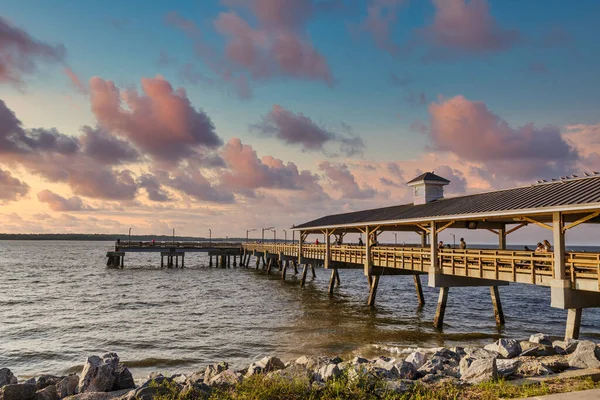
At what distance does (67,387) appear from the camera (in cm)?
1127

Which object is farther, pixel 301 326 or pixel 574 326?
pixel 301 326

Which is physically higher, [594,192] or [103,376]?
[594,192]

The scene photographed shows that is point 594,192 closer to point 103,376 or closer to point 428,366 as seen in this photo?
point 428,366

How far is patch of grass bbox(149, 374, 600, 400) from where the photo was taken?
8.04 metres

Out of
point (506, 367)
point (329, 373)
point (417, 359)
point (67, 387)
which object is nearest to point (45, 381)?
point (67, 387)

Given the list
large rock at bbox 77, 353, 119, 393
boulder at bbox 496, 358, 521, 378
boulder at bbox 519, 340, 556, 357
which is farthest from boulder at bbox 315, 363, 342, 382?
boulder at bbox 519, 340, 556, 357

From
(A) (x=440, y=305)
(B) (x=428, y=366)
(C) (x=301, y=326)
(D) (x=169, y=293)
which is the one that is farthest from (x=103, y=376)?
(D) (x=169, y=293)

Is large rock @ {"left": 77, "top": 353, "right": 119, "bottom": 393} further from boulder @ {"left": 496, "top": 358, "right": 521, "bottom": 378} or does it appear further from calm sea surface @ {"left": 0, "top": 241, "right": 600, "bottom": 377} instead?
boulder @ {"left": 496, "top": 358, "right": 521, "bottom": 378}

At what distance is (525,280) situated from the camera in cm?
1609

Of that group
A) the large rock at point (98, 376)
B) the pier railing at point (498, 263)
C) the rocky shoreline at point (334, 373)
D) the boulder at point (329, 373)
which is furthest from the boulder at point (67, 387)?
the pier railing at point (498, 263)

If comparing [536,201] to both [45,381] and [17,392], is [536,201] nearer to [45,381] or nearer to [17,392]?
[17,392]

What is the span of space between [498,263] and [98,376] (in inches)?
574

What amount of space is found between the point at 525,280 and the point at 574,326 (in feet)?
7.05

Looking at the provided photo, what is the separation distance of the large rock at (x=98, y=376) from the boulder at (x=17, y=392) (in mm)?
1028
